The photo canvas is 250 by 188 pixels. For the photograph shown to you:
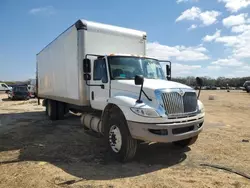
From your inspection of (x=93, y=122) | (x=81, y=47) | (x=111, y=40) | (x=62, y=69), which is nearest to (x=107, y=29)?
(x=111, y=40)

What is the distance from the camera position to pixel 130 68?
700 cm

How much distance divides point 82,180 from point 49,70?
838cm

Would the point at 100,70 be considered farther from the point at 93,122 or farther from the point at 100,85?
the point at 93,122

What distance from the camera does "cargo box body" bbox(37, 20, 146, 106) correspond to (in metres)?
7.78

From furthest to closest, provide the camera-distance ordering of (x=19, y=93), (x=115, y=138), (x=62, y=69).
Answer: (x=19, y=93) < (x=62, y=69) < (x=115, y=138)

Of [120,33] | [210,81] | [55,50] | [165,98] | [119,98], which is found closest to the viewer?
[165,98]

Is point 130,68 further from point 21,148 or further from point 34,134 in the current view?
point 34,134

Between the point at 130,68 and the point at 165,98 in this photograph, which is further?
the point at 130,68

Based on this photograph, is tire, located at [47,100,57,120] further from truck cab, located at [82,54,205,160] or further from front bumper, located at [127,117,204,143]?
front bumper, located at [127,117,204,143]

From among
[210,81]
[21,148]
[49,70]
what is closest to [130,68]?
[21,148]

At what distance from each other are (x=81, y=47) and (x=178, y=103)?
142 inches

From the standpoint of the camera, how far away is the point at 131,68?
23.0ft

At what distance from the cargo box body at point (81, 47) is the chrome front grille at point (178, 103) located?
3038mm

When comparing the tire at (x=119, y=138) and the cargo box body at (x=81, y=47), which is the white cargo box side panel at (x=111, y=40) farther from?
the tire at (x=119, y=138)
